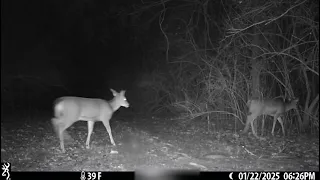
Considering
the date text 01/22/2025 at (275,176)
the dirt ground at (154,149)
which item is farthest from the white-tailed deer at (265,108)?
the date text 01/22/2025 at (275,176)

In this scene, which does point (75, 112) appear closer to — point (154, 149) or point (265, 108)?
point (154, 149)

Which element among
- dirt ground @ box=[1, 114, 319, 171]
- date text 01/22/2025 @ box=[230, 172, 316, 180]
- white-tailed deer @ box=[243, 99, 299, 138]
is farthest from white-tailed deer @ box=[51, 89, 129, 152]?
white-tailed deer @ box=[243, 99, 299, 138]

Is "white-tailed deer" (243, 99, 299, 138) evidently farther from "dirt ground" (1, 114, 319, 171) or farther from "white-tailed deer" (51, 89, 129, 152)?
"white-tailed deer" (51, 89, 129, 152)

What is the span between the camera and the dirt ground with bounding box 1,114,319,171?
26.4 feet

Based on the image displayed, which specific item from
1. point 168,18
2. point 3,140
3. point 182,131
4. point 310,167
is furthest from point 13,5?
point 310,167

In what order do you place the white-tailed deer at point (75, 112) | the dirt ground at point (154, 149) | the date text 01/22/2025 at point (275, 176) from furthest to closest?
1. the white-tailed deer at point (75, 112)
2. the dirt ground at point (154, 149)
3. the date text 01/22/2025 at point (275, 176)

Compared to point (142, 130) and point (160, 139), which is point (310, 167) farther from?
point (142, 130)

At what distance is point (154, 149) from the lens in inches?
380

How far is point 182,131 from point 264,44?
413 centimetres

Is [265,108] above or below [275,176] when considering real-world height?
A: above

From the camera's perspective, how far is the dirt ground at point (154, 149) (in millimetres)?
8039

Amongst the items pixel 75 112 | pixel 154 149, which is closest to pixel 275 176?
pixel 154 149

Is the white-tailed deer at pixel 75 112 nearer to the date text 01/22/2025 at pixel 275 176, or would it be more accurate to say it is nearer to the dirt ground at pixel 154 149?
the dirt ground at pixel 154 149

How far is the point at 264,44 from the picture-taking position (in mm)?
13078
